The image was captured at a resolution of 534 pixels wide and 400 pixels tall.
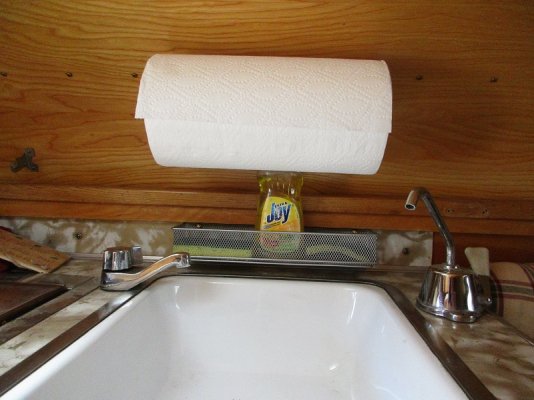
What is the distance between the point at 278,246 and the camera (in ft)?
2.26

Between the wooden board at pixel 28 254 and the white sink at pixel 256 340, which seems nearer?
the white sink at pixel 256 340

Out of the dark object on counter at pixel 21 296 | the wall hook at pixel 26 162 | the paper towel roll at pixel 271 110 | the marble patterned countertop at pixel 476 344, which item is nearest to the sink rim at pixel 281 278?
the marble patterned countertop at pixel 476 344

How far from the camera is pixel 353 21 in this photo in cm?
71

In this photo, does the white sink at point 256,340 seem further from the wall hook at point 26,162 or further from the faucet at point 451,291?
the wall hook at point 26,162

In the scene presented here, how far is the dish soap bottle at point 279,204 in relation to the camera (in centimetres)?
69

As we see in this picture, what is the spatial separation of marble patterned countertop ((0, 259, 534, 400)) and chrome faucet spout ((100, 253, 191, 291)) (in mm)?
18

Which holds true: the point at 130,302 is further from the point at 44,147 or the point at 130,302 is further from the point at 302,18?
the point at 302,18

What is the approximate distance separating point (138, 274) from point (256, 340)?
0.83 feet

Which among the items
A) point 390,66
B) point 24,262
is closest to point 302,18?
point 390,66

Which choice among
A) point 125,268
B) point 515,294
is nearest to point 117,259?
point 125,268

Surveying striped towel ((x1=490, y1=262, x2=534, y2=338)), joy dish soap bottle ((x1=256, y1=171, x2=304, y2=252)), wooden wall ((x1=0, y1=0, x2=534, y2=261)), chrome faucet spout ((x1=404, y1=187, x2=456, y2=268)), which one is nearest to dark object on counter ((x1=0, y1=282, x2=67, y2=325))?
wooden wall ((x1=0, y1=0, x2=534, y2=261))

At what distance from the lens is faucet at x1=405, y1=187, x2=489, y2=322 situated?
52 cm

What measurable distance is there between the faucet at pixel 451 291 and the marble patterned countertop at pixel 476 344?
2cm

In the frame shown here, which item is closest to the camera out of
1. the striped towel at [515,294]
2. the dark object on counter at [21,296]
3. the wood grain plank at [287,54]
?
the dark object on counter at [21,296]
